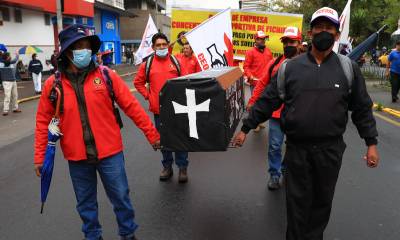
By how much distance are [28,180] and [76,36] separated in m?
3.23

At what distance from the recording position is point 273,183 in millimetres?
5141

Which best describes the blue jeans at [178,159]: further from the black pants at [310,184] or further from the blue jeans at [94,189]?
A: the black pants at [310,184]

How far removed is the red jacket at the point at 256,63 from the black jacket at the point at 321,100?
504 cm

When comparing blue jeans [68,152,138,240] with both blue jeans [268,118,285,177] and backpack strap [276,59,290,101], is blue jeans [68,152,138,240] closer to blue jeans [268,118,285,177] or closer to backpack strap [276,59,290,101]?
backpack strap [276,59,290,101]

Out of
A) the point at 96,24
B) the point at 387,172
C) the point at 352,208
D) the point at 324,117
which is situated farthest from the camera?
the point at 96,24

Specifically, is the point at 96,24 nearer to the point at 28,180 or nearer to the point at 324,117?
the point at 28,180

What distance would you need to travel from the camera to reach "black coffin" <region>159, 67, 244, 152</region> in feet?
11.6

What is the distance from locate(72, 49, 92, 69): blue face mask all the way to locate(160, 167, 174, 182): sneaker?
2.52m

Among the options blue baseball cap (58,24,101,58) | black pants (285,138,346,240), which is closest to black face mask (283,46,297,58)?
black pants (285,138,346,240)

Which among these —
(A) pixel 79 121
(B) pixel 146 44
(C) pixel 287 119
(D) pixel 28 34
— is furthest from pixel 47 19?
(C) pixel 287 119

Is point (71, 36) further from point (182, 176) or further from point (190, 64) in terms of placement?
point (190, 64)

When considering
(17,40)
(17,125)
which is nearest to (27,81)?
(17,40)

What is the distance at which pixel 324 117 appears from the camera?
118 inches

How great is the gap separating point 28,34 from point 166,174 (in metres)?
22.3
